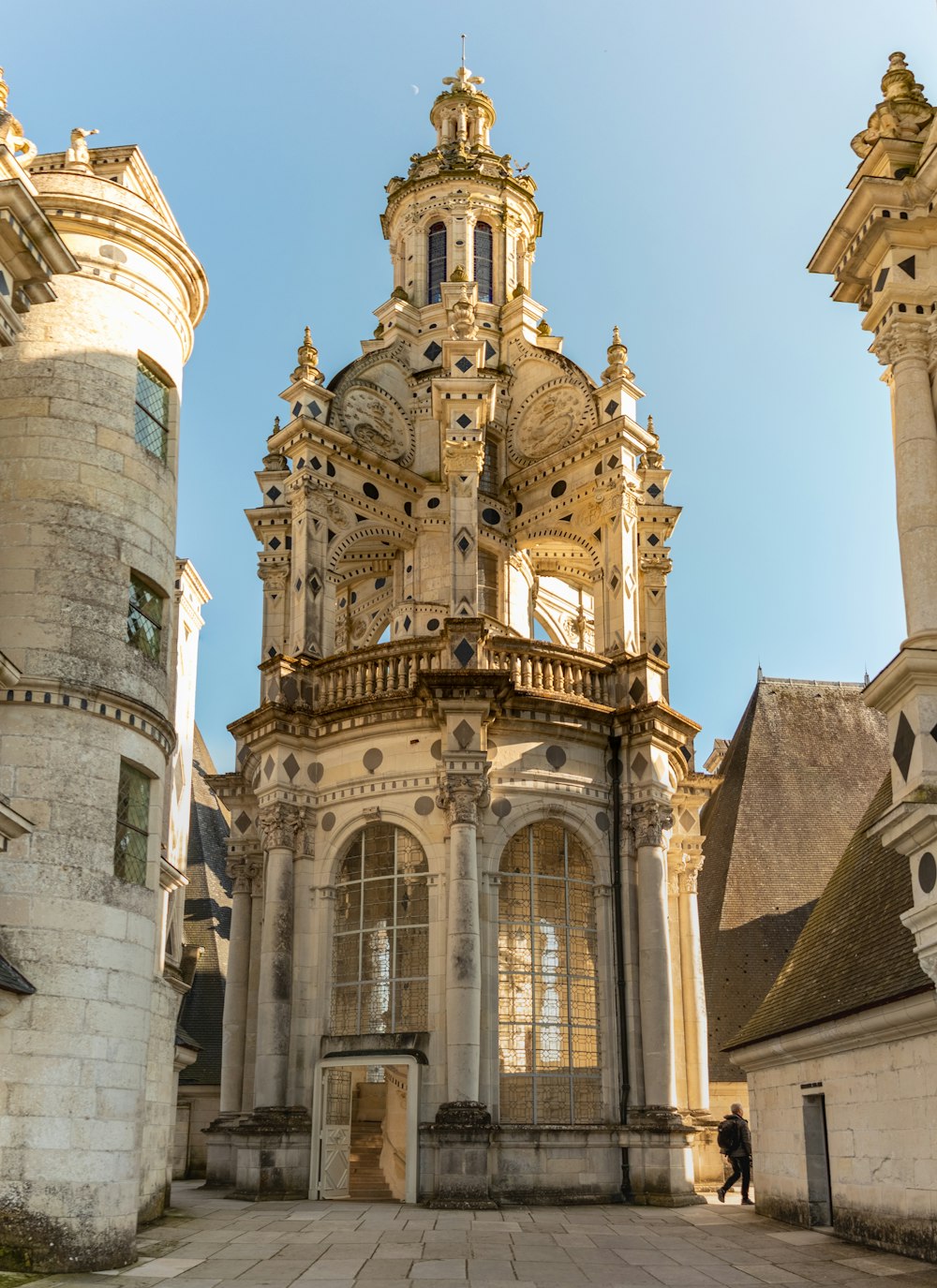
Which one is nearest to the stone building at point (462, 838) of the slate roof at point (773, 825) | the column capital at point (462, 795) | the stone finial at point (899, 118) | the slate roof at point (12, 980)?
the column capital at point (462, 795)

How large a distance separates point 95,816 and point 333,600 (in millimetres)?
12428

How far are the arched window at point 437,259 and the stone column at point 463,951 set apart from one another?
1475 cm

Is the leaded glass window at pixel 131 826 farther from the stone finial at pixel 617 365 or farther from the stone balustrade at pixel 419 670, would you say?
the stone finial at pixel 617 365

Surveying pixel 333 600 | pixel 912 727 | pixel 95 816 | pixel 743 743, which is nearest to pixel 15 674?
pixel 95 816

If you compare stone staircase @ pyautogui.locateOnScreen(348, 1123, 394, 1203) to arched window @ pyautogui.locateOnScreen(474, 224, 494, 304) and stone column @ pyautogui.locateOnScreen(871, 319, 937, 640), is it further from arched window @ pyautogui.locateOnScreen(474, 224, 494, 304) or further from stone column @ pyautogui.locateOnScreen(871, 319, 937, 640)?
arched window @ pyautogui.locateOnScreen(474, 224, 494, 304)

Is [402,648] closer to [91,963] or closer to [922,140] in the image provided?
[91,963]

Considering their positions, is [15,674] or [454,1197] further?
[454,1197]

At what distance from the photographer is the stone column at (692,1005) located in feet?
84.9

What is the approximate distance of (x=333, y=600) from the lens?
27.1m

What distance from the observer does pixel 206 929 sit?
3906 cm

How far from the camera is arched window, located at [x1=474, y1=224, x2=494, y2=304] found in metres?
32.7

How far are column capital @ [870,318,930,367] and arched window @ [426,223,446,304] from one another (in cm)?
1978

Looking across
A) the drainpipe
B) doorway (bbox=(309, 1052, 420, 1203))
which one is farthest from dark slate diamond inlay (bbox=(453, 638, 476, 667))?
doorway (bbox=(309, 1052, 420, 1203))

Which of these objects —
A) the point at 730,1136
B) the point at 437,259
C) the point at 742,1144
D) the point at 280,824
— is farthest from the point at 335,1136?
the point at 437,259
